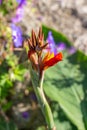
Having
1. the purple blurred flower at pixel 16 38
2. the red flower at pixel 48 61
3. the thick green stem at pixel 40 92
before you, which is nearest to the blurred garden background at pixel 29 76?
the purple blurred flower at pixel 16 38

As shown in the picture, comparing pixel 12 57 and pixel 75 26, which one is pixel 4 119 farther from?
pixel 75 26

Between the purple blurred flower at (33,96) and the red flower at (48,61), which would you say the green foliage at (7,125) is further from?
the red flower at (48,61)

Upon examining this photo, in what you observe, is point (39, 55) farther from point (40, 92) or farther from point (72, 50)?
point (72, 50)

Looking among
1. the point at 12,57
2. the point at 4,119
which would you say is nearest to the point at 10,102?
the point at 4,119

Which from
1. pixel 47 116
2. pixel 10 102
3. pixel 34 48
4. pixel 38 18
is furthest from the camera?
pixel 38 18

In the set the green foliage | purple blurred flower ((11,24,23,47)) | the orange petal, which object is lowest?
the green foliage

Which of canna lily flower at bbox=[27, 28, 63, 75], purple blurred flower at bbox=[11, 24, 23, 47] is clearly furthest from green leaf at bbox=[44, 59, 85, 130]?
canna lily flower at bbox=[27, 28, 63, 75]

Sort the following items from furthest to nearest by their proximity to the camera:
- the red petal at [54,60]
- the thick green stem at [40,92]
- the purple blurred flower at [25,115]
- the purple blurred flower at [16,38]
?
1. the purple blurred flower at [25,115]
2. the purple blurred flower at [16,38]
3. the thick green stem at [40,92]
4. the red petal at [54,60]

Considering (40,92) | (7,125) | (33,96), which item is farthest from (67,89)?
(40,92)

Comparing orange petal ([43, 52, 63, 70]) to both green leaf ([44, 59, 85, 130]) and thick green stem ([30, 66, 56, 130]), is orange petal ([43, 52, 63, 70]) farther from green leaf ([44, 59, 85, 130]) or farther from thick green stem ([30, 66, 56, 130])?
green leaf ([44, 59, 85, 130])
